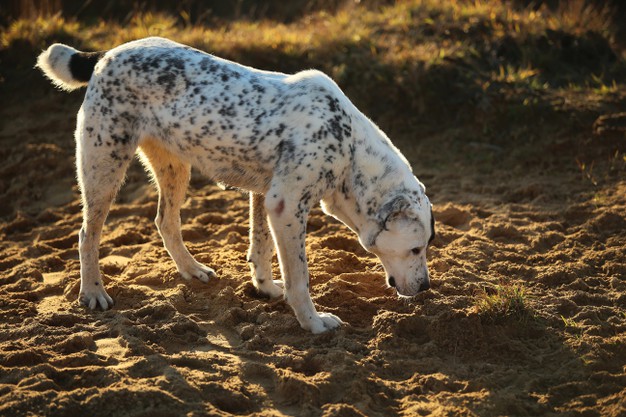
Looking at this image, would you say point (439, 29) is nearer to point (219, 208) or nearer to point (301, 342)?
point (219, 208)

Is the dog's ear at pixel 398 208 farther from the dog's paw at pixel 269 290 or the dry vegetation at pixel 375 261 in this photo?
the dog's paw at pixel 269 290

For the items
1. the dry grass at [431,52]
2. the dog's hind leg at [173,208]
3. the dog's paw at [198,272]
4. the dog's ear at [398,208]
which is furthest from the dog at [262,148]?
the dry grass at [431,52]

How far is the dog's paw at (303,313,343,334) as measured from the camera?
200 inches

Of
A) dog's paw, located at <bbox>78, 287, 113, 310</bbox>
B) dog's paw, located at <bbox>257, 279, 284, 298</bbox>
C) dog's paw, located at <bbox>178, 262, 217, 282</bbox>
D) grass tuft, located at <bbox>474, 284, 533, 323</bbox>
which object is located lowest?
dog's paw, located at <bbox>78, 287, 113, 310</bbox>

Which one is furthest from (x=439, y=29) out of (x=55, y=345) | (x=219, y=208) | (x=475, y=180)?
(x=55, y=345)

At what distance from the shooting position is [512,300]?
5133 mm

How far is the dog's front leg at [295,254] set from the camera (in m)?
5.00

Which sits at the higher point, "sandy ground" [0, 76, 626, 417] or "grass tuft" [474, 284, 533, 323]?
"grass tuft" [474, 284, 533, 323]

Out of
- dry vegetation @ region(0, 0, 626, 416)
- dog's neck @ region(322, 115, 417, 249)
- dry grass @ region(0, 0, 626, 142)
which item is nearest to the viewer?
dry vegetation @ region(0, 0, 626, 416)

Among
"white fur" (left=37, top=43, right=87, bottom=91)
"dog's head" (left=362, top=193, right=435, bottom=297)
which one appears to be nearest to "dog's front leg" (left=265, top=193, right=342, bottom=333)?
"dog's head" (left=362, top=193, right=435, bottom=297)

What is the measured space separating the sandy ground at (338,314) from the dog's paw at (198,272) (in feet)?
0.20

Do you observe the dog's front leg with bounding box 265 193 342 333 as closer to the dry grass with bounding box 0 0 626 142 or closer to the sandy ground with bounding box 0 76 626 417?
the sandy ground with bounding box 0 76 626 417

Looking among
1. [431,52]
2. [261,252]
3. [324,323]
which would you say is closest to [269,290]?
[261,252]

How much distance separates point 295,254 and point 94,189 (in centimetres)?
161
